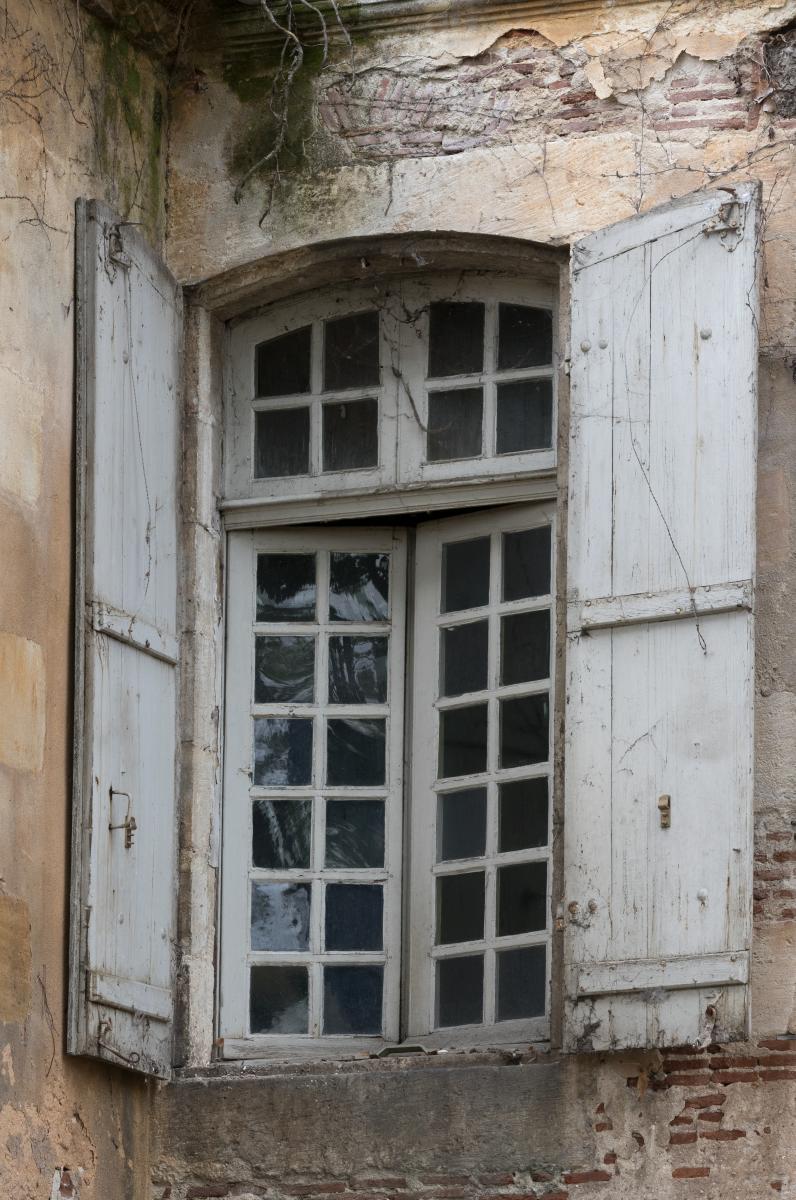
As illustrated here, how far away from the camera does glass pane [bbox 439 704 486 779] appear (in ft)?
25.0

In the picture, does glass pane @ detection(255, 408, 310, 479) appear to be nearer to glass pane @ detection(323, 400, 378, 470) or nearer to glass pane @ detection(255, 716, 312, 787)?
glass pane @ detection(323, 400, 378, 470)

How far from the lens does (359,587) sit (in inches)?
312

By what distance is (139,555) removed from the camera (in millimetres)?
7363

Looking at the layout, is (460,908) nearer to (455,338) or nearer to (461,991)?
(461,991)

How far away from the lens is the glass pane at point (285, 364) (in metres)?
8.00

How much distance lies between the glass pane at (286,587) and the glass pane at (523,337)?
0.89 meters

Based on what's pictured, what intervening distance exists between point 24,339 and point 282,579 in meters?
1.32

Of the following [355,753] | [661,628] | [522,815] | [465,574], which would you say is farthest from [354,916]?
[661,628]

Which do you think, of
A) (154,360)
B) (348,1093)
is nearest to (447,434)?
(154,360)

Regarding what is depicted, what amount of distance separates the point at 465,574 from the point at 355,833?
2.86ft

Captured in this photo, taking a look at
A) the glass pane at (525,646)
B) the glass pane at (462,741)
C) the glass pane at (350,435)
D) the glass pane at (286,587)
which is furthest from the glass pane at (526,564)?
the glass pane at (286,587)

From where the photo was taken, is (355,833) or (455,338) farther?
(455,338)

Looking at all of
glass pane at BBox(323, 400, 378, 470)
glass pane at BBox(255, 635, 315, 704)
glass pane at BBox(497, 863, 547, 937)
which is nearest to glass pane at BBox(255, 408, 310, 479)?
glass pane at BBox(323, 400, 378, 470)

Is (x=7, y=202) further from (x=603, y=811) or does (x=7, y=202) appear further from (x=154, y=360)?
(x=603, y=811)
